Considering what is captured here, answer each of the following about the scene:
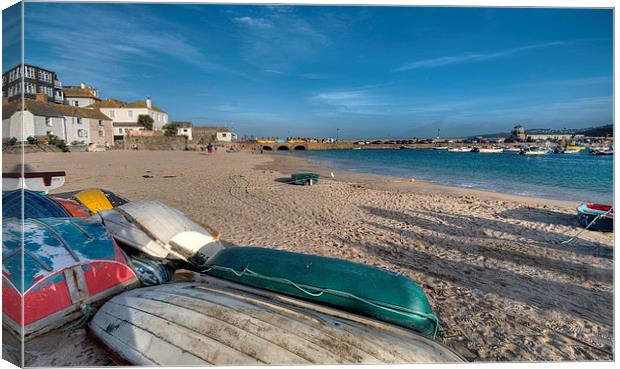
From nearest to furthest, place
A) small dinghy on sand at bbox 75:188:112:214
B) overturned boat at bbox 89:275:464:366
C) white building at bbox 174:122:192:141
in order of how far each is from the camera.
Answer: overturned boat at bbox 89:275:464:366, small dinghy on sand at bbox 75:188:112:214, white building at bbox 174:122:192:141

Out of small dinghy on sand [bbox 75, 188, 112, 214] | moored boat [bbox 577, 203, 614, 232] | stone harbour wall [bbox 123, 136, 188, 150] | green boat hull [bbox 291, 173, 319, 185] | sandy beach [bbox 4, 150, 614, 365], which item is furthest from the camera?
stone harbour wall [bbox 123, 136, 188, 150]

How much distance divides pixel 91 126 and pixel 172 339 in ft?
99.0

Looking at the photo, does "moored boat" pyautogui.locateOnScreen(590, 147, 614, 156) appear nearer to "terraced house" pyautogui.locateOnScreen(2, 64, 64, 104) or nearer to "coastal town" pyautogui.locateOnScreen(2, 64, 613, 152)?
"coastal town" pyautogui.locateOnScreen(2, 64, 613, 152)

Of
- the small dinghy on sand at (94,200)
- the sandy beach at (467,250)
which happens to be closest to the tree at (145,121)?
the sandy beach at (467,250)

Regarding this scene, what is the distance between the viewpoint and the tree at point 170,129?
43.4 meters

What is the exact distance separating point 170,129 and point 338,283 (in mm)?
48492

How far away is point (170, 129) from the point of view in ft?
148

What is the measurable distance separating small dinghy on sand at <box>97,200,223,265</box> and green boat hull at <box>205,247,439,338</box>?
18.8 inches

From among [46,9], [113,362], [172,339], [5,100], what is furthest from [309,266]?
[46,9]

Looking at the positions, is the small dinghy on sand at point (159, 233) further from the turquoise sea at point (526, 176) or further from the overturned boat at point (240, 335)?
the turquoise sea at point (526, 176)

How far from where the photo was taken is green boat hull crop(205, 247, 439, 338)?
217 cm

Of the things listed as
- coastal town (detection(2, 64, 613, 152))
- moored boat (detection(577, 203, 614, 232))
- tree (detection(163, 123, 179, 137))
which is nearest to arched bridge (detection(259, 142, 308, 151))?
coastal town (detection(2, 64, 613, 152))

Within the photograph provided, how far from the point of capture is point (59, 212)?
2.95m

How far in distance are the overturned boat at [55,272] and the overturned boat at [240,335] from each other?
23 cm
